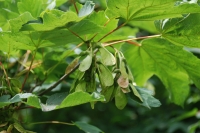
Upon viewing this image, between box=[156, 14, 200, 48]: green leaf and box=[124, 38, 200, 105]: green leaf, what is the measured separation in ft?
0.21

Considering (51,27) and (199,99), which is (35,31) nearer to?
(51,27)

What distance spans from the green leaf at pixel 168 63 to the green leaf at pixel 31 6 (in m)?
0.37

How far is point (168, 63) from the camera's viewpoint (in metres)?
1.22

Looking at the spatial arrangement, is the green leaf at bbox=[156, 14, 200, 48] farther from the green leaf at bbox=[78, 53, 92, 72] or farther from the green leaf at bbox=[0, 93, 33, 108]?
the green leaf at bbox=[0, 93, 33, 108]

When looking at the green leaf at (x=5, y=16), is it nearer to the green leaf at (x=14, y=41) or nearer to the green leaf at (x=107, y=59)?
the green leaf at (x=14, y=41)

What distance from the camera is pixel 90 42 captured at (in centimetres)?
100

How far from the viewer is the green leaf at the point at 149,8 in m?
0.91

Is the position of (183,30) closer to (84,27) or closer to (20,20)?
(84,27)

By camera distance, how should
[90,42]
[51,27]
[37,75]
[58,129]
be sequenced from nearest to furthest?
1. [51,27]
2. [90,42]
3. [37,75]
4. [58,129]

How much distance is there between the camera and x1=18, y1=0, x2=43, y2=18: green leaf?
3.23 feet

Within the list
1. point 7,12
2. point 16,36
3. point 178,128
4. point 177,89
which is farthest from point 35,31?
point 178,128

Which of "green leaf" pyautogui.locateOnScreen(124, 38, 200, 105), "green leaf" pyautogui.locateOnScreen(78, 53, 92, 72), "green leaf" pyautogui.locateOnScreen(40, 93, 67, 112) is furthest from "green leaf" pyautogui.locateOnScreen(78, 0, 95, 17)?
"green leaf" pyautogui.locateOnScreen(124, 38, 200, 105)

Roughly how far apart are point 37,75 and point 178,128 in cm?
133

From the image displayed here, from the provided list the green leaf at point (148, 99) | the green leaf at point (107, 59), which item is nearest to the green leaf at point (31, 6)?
the green leaf at point (107, 59)
